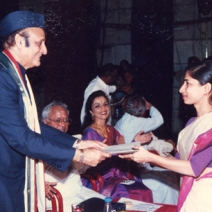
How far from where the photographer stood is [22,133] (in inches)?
92.8

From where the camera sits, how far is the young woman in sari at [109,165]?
160 inches

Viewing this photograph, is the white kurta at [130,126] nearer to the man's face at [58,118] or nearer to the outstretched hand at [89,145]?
the man's face at [58,118]

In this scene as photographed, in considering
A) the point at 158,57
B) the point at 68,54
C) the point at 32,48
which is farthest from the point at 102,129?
the point at 158,57

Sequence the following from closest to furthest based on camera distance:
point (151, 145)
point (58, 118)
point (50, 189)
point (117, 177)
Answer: point (50, 189)
point (58, 118)
point (117, 177)
point (151, 145)

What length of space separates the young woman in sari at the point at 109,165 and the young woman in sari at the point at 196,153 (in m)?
1.27

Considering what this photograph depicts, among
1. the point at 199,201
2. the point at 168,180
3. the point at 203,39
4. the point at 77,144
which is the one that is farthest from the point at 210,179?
the point at 203,39

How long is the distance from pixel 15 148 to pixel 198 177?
129 centimetres

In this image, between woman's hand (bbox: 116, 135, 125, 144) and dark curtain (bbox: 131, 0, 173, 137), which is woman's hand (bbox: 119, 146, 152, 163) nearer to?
woman's hand (bbox: 116, 135, 125, 144)

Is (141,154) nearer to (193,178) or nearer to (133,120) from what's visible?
(193,178)

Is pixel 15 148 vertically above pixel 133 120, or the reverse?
pixel 15 148

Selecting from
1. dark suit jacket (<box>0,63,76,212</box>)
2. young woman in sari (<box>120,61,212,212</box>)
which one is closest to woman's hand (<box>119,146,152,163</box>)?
young woman in sari (<box>120,61,212,212</box>)

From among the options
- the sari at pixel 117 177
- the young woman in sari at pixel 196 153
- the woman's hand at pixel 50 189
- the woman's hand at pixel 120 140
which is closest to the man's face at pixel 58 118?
the sari at pixel 117 177

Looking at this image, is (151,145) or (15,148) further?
(151,145)

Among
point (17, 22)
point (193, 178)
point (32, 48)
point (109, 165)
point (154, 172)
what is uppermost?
point (17, 22)
